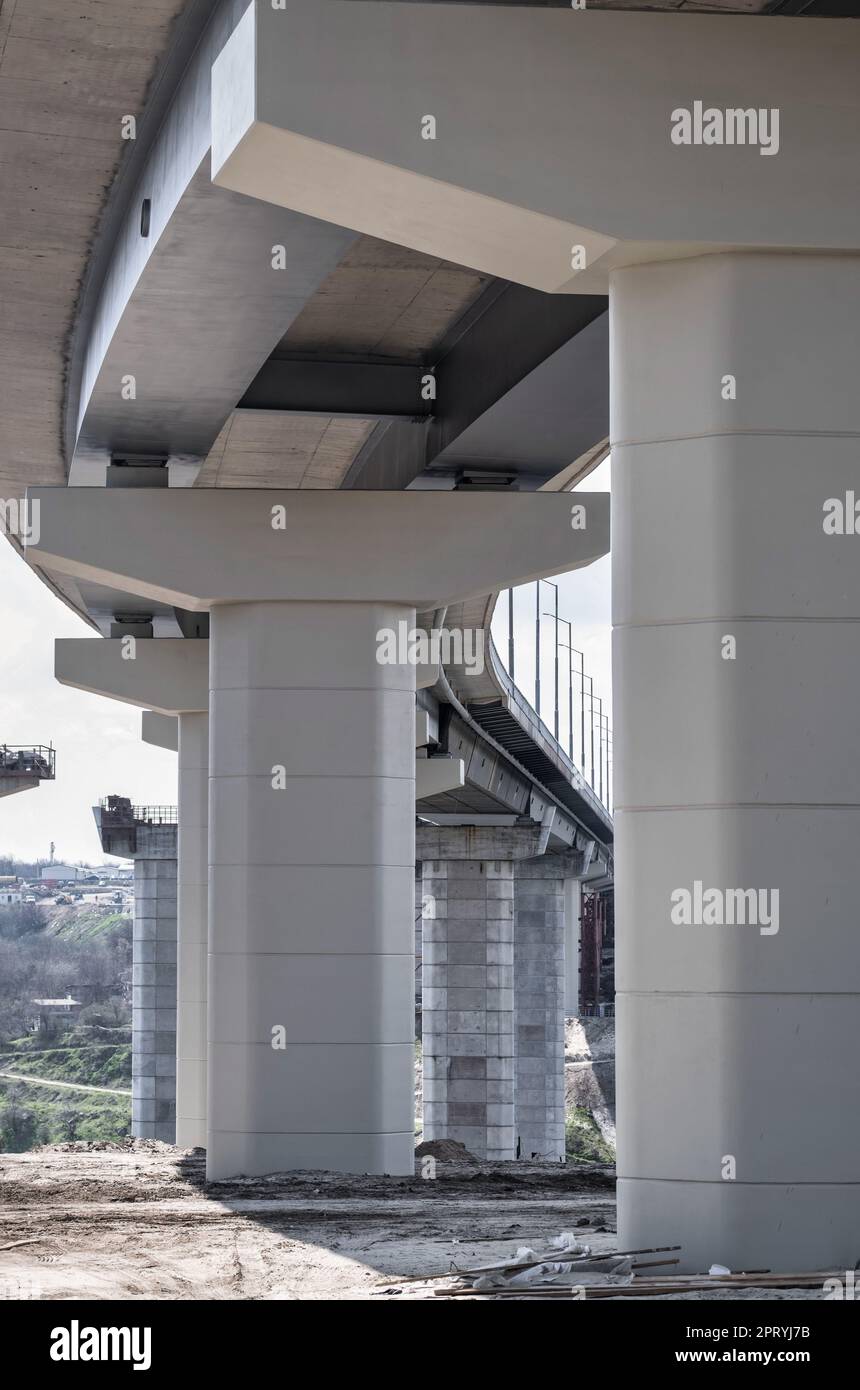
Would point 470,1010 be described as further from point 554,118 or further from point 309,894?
point 554,118

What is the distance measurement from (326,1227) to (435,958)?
1776 inches

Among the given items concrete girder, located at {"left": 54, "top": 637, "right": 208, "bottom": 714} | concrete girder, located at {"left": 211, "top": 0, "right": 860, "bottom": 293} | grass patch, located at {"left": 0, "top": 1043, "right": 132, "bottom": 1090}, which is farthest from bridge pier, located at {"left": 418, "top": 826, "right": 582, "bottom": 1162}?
grass patch, located at {"left": 0, "top": 1043, "right": 132, "bottom": 1090}

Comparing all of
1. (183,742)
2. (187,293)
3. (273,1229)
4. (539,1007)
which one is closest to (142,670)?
(183,742)

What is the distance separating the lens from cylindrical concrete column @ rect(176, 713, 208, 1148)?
3475 centimetres

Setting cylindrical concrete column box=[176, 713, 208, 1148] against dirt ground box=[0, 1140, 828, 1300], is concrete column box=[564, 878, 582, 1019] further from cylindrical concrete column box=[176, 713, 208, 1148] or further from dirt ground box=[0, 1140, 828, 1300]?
dirt ground box=[0, 1140, 828, 1300]

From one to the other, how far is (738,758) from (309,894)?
10.1 meters

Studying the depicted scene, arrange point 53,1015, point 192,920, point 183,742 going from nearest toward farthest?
point 183,742
point 192,920
point 53,1015

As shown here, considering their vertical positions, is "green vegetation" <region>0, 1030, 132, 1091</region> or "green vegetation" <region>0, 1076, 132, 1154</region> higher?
"green vegetation" <region>0, 1030, 132, 1091</region>

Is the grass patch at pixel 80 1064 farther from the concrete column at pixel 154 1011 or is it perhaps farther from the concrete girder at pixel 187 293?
Answer: the concrete girder at pixel 187 293

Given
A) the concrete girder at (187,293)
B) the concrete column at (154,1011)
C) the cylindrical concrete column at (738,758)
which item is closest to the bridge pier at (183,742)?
the concrete girder at (187,293)

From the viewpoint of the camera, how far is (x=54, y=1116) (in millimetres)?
137500

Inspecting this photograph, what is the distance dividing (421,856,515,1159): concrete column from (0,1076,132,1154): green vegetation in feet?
233

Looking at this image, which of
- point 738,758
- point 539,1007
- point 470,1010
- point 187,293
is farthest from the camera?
point 539,1007

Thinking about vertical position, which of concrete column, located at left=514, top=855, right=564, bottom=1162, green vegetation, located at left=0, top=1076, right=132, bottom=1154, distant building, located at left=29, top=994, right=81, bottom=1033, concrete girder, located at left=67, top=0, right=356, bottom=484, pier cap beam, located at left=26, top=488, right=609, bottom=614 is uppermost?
concrete girder, located at left=67, top=0, right=356, bottom=484
